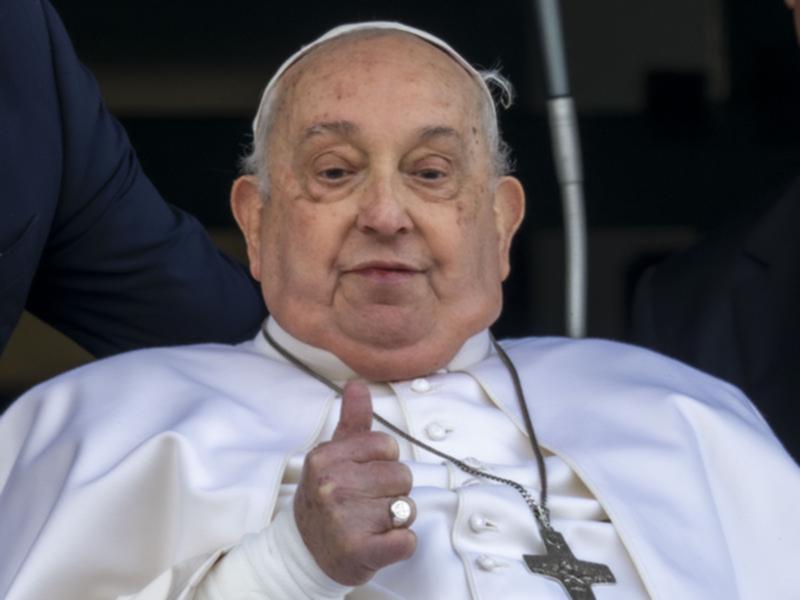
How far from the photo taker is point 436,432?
372cm

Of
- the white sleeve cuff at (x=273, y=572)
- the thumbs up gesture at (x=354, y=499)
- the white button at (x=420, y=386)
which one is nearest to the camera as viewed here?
the thumbs up gesture at (x=354, y=499)

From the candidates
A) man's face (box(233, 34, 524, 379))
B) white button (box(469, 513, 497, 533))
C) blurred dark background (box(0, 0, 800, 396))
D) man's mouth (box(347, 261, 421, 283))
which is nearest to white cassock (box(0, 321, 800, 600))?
white button (box(469, 513, 497, 533))

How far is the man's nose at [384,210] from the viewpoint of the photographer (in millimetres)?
3650

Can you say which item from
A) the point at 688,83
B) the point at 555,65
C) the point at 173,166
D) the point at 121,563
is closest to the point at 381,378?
the point at 121,563

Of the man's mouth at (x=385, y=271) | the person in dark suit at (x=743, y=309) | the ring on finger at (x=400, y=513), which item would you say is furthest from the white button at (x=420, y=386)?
the person in dark suit at (x=743, y=309)

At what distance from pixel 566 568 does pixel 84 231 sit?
120cm

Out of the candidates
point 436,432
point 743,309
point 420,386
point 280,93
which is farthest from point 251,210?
point 743,309

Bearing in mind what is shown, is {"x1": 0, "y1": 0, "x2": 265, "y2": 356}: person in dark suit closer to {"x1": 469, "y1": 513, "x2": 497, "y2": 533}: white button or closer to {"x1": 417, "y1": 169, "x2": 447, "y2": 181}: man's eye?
{"x1": 417, "y1": 169, "x2": 447, "y2": 181}: man's eye

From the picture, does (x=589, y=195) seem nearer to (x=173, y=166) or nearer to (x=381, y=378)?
(x=173, y=166)

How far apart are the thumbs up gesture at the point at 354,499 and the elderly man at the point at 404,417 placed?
0.76 feet

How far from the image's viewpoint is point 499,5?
5641mm

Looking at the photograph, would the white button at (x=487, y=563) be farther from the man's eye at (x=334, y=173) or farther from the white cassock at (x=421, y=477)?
the man's eye at (x=334, y=173)

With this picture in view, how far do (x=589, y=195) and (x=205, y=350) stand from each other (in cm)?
207

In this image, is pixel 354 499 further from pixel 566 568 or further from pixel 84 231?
pixel 84 231
